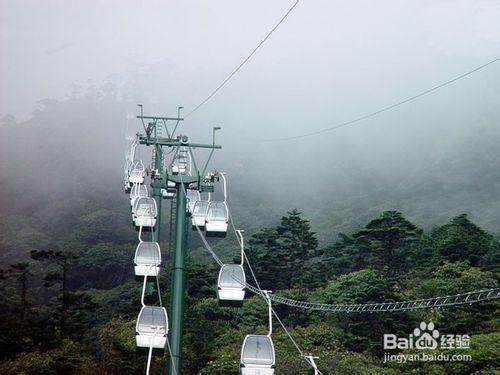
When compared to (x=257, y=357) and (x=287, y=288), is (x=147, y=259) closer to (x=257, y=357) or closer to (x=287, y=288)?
(x=257, y=357)

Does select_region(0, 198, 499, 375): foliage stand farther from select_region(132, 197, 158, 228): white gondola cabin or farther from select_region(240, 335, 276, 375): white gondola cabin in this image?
select_region(240, 335, 276, 375): white gondola cabin

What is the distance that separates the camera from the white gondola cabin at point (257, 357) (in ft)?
34.4

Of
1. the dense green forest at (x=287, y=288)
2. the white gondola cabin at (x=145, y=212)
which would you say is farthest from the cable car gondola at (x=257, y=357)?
the white gondola cabin at (x=145, y=212)

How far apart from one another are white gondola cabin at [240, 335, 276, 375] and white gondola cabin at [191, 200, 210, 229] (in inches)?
133

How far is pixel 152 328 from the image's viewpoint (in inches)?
434

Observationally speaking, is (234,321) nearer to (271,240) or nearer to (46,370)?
(271,240)

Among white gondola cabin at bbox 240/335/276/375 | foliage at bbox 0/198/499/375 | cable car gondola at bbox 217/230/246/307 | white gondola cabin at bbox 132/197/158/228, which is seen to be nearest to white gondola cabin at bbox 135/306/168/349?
cable car gondola at bbox 217/230/246/307

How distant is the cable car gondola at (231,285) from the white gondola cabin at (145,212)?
9.57 ft

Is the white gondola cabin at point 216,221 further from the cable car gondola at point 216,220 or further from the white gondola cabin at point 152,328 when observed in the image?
the white gondola cabin at point 152,328

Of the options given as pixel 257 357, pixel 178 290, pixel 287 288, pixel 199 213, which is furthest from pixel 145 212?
pixel 287 288

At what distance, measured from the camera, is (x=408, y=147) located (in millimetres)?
52312

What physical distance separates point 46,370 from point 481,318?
12.3 meters

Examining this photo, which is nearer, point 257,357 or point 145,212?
point 257,357

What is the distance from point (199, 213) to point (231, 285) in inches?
80.8
